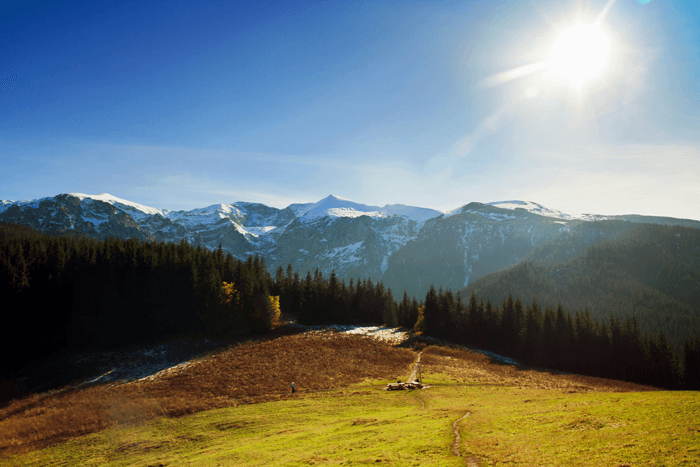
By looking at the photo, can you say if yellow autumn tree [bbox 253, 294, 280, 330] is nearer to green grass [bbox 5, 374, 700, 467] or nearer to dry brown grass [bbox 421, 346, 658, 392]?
dry brown grass [bbox 421, 346, 658, 392]

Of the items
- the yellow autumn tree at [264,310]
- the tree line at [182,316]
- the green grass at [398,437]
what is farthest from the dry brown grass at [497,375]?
the yellow autumn tree at [264,310]

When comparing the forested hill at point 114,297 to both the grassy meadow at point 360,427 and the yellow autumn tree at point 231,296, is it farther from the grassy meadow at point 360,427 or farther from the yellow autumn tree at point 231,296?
the grassy meadow at point 360,427

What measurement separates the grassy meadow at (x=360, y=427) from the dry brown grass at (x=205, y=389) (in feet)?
0.94

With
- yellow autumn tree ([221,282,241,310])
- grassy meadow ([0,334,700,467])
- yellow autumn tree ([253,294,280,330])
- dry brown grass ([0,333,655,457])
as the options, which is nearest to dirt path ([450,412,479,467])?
grassy meadow ([0,334,700,467])

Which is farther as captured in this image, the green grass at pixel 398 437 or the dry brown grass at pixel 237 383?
the dry brown grass at pixel 237 383

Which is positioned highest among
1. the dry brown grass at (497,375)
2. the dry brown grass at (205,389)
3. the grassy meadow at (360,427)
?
the grassy meadow at (360,427)

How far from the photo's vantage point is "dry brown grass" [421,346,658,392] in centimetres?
4759

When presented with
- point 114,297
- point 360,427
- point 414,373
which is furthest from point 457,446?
point 114,297

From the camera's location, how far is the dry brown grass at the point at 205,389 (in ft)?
92.8

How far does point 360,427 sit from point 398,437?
469 cm

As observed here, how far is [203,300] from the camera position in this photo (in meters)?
76.8

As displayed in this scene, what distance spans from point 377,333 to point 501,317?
3840 centimetres

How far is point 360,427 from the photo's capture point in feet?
76.4

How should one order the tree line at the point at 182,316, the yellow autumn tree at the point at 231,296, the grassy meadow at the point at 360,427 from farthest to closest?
the yellow autumn tree at the point at 231,296 < the tree line at the point at 182,316 < the grassy meadow at the point at 360,427
